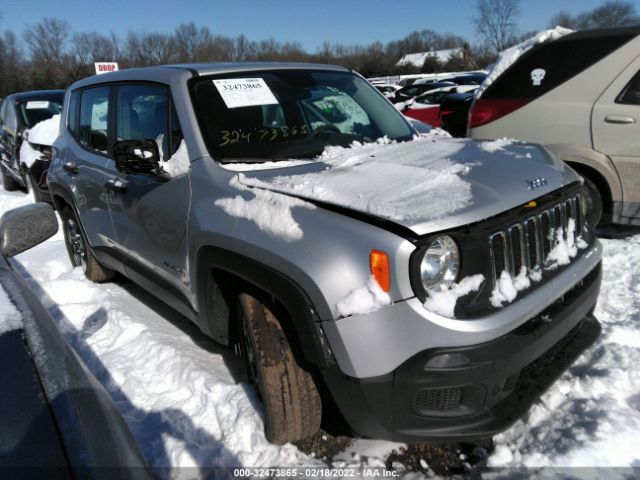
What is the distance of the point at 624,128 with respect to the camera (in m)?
4.20

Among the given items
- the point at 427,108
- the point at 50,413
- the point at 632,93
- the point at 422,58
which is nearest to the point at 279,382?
the point at 50,413

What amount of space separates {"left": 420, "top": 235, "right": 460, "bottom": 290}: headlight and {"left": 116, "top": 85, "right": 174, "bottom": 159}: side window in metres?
1.70

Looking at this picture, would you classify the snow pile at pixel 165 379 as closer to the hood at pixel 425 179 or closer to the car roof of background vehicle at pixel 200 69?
the hood at pixel 425 179

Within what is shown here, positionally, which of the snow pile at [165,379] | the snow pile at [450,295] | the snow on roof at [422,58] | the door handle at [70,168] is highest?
the snow on roof at [422,58]

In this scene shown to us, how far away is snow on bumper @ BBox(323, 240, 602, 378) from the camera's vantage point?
1.80 m

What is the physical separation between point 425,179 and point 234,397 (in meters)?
1.60

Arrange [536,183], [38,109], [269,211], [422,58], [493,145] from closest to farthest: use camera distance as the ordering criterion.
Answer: [269,211]
[536,183]
[493,145]
[38,109]
[422,58]

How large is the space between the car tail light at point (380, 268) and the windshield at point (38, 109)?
8.42 m

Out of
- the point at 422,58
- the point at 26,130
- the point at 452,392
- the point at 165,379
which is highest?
the point at 422,58

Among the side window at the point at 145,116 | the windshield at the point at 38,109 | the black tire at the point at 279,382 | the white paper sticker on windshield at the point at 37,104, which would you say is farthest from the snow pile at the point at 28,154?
the black tire at the point at 279,382

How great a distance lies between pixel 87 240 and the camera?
430 cm

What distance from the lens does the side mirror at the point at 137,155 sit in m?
2.73

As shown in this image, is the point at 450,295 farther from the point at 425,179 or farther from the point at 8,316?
the point at 8,316

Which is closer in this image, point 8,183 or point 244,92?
point 244,92
